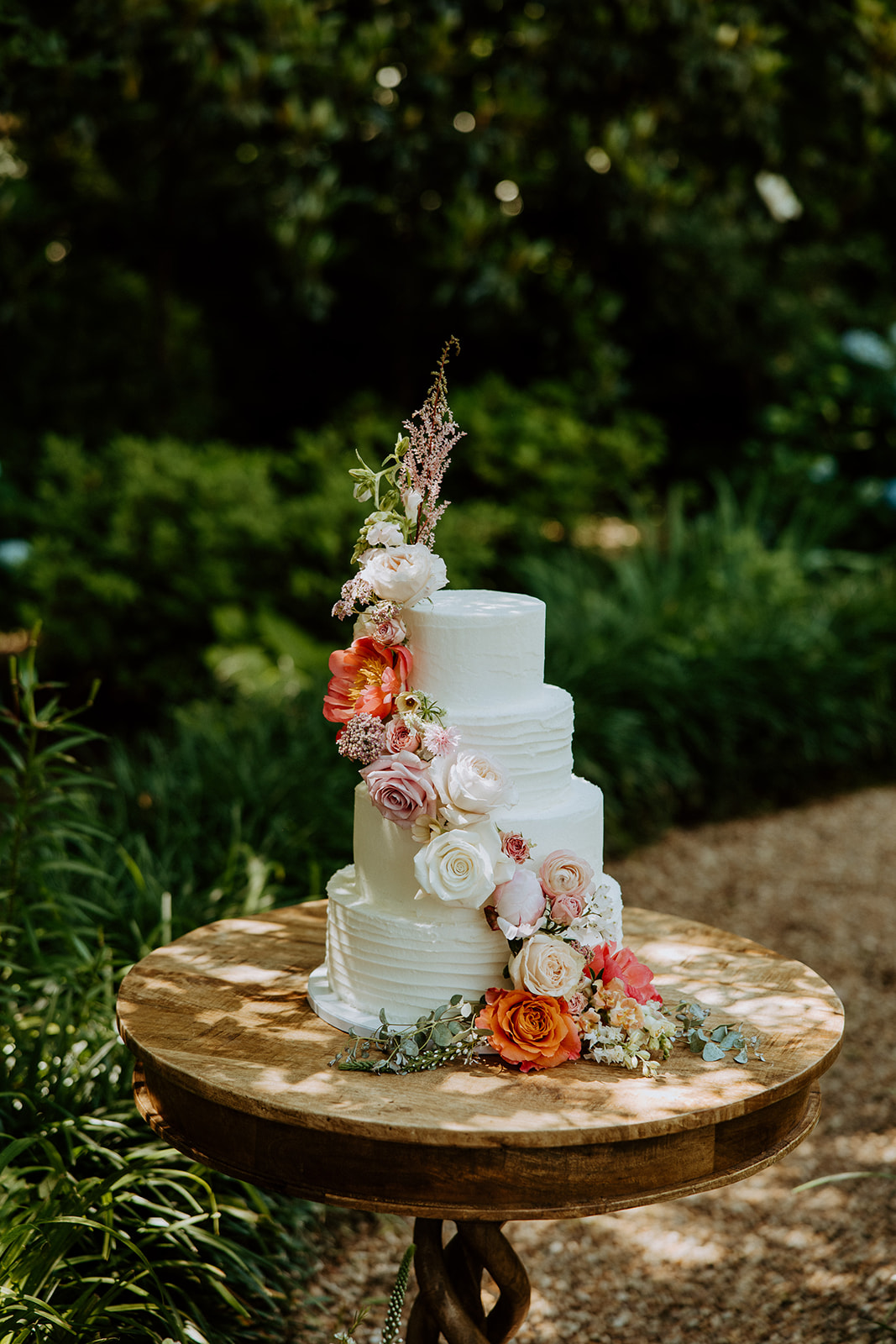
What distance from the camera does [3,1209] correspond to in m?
2.36

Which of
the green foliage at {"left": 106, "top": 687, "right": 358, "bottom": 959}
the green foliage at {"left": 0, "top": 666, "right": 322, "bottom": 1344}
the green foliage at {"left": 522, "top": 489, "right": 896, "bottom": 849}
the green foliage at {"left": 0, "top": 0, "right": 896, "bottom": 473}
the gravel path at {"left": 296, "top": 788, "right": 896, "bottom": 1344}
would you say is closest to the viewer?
the green foliage at {"left": 0, "top": 666, "right": 322, "bottom": 1344}

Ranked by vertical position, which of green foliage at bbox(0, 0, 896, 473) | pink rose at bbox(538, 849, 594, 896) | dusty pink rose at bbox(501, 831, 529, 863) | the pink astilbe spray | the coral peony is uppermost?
green foliage at bbox(0, 0, 896, 473)

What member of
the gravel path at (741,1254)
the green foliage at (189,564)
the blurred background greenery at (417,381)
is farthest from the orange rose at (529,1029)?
the green foliage at (189,564)

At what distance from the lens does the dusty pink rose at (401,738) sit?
2027mm

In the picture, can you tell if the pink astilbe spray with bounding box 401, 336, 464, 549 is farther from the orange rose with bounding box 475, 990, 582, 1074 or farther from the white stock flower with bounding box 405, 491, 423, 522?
the orange rose with bounding box 475, 990, 582, 1074

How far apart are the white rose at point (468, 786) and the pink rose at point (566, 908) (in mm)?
185

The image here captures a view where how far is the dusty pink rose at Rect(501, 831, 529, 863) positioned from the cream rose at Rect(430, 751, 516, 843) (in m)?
0.06

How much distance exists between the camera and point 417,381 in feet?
26.2

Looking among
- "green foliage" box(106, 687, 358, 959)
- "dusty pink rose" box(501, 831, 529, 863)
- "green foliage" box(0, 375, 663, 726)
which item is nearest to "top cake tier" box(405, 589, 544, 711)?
"dusty pink rose" box(501, 831, 529, 863)

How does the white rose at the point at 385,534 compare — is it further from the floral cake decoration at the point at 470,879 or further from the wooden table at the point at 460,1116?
the wooden table at the point at 460,1116

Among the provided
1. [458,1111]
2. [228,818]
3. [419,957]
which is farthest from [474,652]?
[228,818]

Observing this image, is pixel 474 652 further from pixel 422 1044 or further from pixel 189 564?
pixel 189 564

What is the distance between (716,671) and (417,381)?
307 cm

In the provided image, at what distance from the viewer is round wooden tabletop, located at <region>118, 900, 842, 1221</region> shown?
5.66ft
